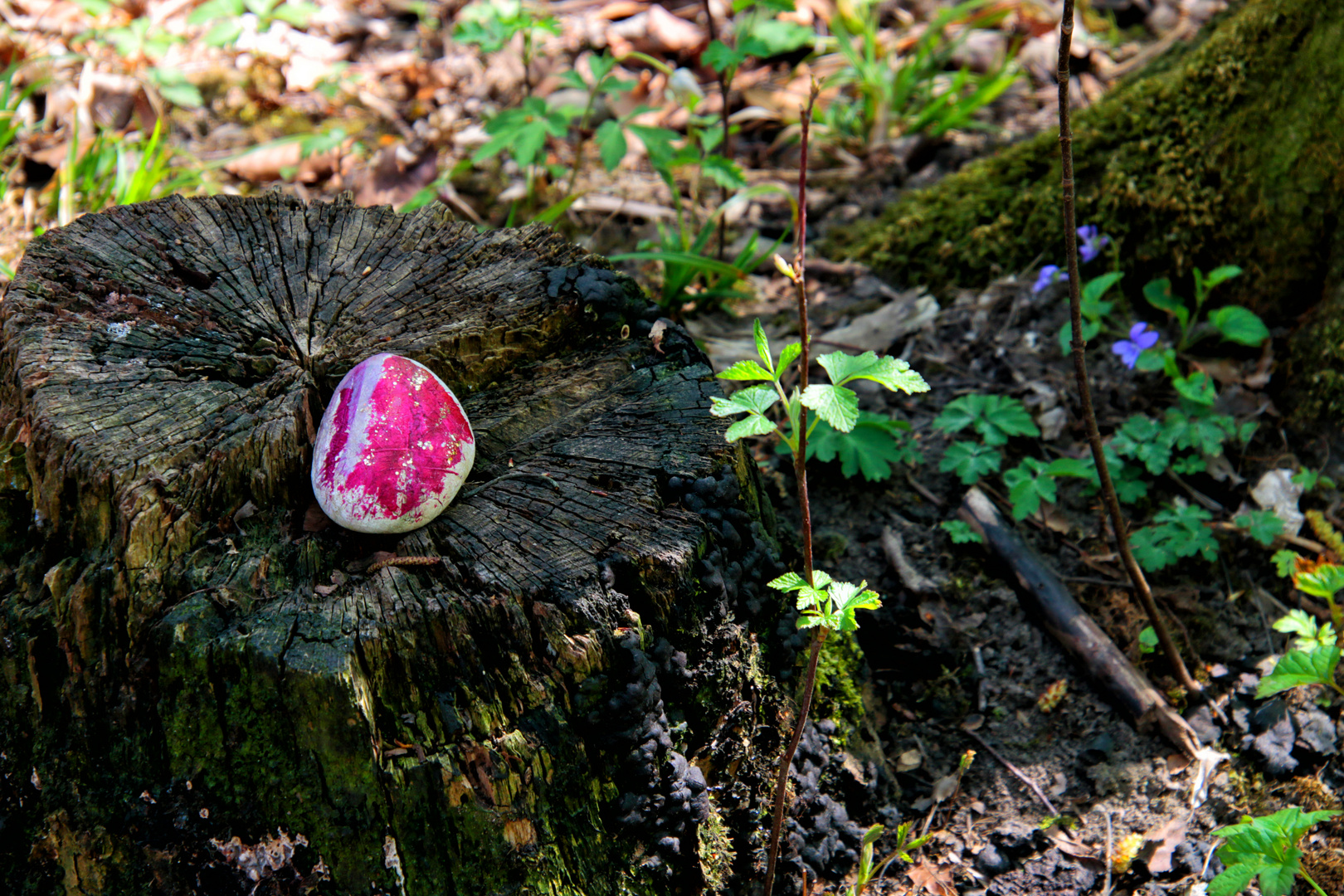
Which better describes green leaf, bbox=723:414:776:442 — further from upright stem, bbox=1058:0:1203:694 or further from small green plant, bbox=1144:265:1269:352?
small green plant, bbox=1144:265:1269:352

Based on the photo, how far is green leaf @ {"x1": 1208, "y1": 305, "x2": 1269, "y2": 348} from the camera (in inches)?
102

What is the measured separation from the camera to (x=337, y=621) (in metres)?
1.53

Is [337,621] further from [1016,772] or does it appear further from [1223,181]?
[1223,181]

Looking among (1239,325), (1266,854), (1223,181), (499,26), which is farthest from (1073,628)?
(499,26)

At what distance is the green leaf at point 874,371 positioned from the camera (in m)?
1.42

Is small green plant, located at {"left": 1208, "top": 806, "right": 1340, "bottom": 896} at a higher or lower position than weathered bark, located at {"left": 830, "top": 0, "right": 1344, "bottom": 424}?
lower

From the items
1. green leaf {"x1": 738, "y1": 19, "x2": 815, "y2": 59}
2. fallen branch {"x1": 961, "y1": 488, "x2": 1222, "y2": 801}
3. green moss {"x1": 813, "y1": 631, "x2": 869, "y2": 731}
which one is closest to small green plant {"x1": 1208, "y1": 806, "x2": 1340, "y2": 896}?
fallen branch {"x1": 961, "y1": 488, "x2": 1222, "y2": 801}

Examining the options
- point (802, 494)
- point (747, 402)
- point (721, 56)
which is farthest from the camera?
point (721, 56)

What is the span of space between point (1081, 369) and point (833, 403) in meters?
0.87

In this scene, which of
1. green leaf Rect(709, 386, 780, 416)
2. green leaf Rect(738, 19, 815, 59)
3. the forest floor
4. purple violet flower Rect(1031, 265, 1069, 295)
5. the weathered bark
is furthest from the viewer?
green leaf Rect(738, 19, 815, 59)

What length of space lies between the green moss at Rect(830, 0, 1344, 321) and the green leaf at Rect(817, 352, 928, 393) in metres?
1.95

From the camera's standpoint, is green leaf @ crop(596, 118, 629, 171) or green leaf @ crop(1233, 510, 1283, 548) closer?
green leaf @ crop(1233, 510, 1283, 548)

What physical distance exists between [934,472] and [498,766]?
174cm

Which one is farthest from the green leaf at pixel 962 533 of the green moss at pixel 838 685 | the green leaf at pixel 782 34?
the green leaf at pixel 782 34
